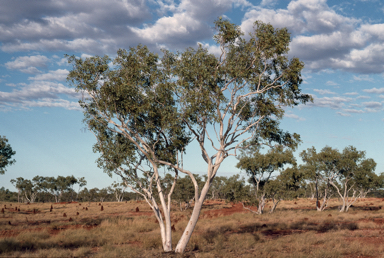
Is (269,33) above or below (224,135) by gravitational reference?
above

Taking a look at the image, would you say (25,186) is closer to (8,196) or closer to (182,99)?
(8,196)

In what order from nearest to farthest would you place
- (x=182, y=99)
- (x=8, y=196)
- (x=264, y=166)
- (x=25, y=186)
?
(x=182, y=99) < (x=264, y=166) < (x=25, y=186) < (x=8, y=196)

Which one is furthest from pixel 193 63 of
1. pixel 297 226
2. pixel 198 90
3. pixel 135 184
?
pixel 297 226

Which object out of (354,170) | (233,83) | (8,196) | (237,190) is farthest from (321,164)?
(8,196)

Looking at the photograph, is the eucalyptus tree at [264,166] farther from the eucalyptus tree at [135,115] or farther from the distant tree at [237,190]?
the eucalyptus tree at [135,115]

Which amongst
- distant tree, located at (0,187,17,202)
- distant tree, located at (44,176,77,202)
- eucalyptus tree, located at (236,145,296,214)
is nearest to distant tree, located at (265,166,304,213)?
eucalyptus tree, located at (236,145,296,214)

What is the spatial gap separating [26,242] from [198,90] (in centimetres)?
1404

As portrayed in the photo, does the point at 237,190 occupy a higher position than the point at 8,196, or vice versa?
the point at 237,190

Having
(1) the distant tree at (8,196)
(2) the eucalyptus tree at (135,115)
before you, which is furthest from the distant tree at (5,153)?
(1) the distant tree at (8,196)

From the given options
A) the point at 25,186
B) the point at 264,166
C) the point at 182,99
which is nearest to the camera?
the point at 182,99

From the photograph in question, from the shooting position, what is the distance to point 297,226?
26.8m

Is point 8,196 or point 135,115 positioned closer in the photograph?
point 135,115

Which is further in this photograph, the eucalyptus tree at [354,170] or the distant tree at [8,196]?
the distant tree at [8,196]

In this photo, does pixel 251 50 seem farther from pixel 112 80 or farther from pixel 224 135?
pixel 112 80
